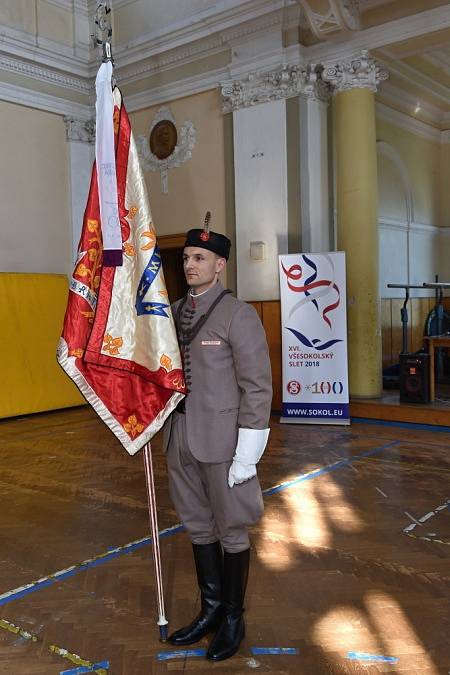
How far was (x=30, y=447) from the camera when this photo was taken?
6.44 m

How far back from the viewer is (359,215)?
7.48m

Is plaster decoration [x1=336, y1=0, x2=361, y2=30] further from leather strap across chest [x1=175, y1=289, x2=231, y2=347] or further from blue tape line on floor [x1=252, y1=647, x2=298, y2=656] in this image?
blue tape line on floor [x1=252, y1=647, x2=298, y2=656]

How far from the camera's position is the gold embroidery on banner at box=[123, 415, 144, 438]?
8.52 feet

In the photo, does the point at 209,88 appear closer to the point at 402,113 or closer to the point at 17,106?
the point at 17,106

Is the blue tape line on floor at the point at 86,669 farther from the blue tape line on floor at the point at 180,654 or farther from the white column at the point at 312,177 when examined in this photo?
the white column at the point at 312,177

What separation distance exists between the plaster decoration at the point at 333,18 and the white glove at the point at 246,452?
5.44 m

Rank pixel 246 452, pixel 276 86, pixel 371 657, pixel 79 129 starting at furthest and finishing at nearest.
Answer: pixel 79 129 < pixel 276 86 < pixel 371 657 < pixel 246 452

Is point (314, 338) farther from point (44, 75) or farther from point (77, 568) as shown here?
point (44, 75)

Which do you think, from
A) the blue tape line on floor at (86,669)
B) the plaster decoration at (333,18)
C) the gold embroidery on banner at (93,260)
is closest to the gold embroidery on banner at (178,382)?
the gold embroidery on banner at (93,260)

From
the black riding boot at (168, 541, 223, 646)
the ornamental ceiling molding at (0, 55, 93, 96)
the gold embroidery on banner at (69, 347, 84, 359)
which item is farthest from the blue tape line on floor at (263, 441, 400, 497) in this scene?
the ornamental ceiling molding at (0, 55, 93, 96)

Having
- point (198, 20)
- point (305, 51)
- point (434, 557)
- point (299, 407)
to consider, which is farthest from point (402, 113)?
point (434, 557)

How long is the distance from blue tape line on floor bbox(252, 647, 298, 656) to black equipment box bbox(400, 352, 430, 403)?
15.9ft

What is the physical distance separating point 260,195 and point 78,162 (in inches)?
121

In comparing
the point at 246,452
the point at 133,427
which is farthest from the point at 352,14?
the point at 246,452
